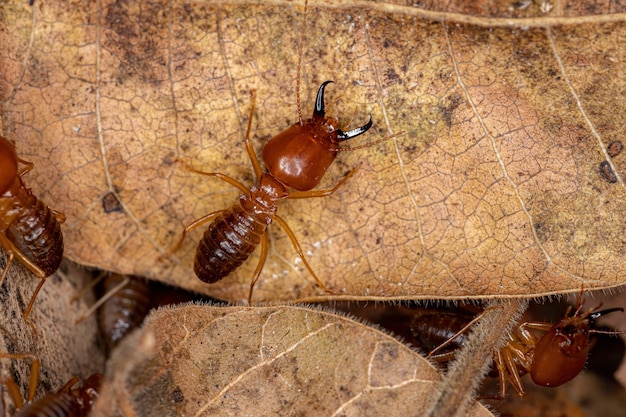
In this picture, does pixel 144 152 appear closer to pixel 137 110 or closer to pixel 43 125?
pixel 137 110

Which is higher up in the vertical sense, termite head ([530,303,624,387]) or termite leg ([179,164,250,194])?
termite leg ([179,164,250,194])

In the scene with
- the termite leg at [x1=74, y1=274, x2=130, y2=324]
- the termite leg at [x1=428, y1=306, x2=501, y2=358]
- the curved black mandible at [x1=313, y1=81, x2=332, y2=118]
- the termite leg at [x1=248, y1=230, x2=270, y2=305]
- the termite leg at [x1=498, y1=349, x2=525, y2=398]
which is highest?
the curved black mandible at [x1=313, y1=81, x2=332, y2=118]

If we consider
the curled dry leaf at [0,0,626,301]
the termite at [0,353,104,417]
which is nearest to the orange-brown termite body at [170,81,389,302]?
the curled dry leaf at [0,0,626,301]

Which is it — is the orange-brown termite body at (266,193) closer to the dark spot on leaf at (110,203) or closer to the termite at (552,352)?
the dark spot on leaf at (110,203)

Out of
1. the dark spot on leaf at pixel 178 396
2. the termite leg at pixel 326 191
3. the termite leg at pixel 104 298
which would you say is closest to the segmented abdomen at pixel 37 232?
the termite leg at pixel 104 298

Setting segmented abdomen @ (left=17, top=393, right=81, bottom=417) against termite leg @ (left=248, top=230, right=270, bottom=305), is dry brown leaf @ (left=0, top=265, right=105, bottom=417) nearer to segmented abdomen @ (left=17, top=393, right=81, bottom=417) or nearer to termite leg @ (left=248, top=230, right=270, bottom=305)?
segmented abdomen @ (left=17, top=393, right=81, bottom=417)

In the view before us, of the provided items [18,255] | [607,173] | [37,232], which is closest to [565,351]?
[607,173]

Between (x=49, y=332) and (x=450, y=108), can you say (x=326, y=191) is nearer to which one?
(x=450, y=108)
